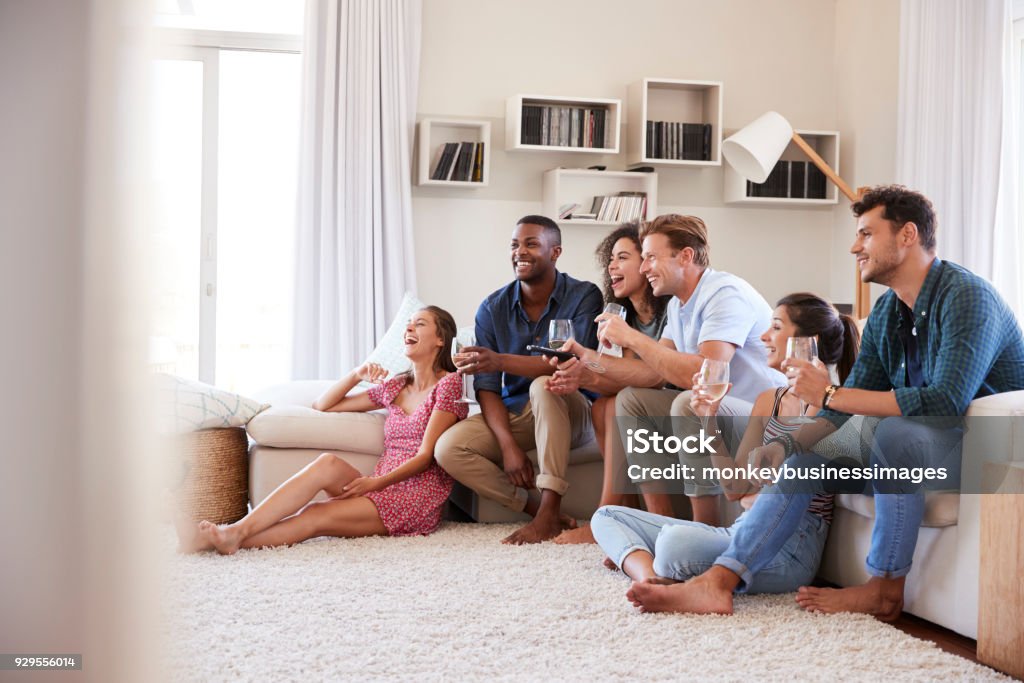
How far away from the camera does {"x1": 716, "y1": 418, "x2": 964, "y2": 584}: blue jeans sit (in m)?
2.11

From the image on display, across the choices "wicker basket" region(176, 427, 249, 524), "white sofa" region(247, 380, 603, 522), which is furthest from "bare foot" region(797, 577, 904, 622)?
"wicker basket" region(176, 427, 249, 524)

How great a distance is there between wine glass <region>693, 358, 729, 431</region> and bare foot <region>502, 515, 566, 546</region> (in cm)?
99

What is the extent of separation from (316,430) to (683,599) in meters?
1.51

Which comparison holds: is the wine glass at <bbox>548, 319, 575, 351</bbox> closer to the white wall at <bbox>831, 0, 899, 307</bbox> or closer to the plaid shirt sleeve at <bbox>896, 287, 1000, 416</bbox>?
the plaid shirt sleeve at <bbox>896, 287, 1000, 416</bbox>

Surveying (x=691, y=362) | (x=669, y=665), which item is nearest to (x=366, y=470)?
(x=691, y=362)

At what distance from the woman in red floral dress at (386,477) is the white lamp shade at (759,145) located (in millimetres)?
1953

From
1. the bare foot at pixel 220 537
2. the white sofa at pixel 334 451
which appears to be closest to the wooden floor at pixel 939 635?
the white sofa at pixel 334 451

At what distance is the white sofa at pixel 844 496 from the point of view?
205 centimetres

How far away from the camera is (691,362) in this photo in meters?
2.76

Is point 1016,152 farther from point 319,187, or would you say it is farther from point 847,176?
point 319,187

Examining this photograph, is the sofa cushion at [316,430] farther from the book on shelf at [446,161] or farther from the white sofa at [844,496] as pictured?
the book on shelf at [446,161]

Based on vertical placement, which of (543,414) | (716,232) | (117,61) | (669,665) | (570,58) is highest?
(570,58)

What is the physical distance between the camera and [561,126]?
5.03 metres

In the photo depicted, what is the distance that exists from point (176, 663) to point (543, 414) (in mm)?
2608
